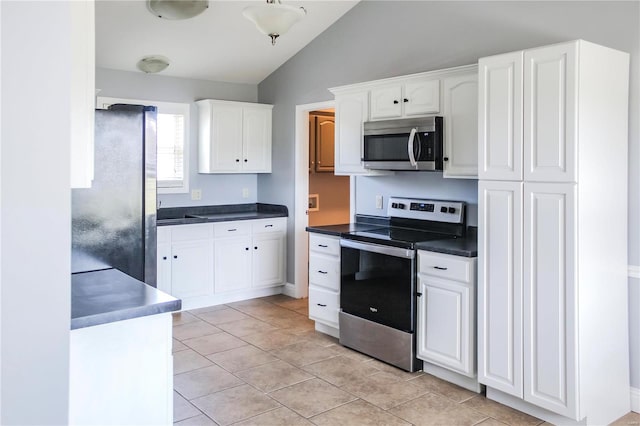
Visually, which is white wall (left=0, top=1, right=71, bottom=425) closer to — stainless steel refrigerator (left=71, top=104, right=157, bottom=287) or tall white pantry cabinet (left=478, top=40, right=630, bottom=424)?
stainless steel refrigerator (left=71, top=104, right=157, bottom=287)

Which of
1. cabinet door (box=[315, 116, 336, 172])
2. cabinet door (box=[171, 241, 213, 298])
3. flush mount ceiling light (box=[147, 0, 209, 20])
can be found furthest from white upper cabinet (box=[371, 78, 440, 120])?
cabinet door (box=[171, 241, 213, 298])

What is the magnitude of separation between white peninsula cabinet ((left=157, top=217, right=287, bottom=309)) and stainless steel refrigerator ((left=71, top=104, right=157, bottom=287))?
76.9 inches

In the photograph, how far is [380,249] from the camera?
150 inches

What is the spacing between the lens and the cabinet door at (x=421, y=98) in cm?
382

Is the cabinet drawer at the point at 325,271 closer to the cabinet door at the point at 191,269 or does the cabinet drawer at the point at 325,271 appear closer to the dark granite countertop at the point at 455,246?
the dark granite countertop at the point at 455,246

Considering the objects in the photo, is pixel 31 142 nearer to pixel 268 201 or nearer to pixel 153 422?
pixel 153 422

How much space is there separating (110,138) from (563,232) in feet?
8.33

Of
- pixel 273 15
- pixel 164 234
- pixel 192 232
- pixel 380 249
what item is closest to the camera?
pixel 273 15

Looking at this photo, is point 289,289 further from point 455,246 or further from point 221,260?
point 455,246

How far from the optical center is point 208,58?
528 centimetres

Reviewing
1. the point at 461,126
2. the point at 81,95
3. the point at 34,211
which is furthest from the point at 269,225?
the point at 34,211

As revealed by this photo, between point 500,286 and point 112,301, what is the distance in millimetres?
2098

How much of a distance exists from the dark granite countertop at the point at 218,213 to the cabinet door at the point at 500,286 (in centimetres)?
298

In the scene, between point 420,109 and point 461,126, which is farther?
point 420,109
